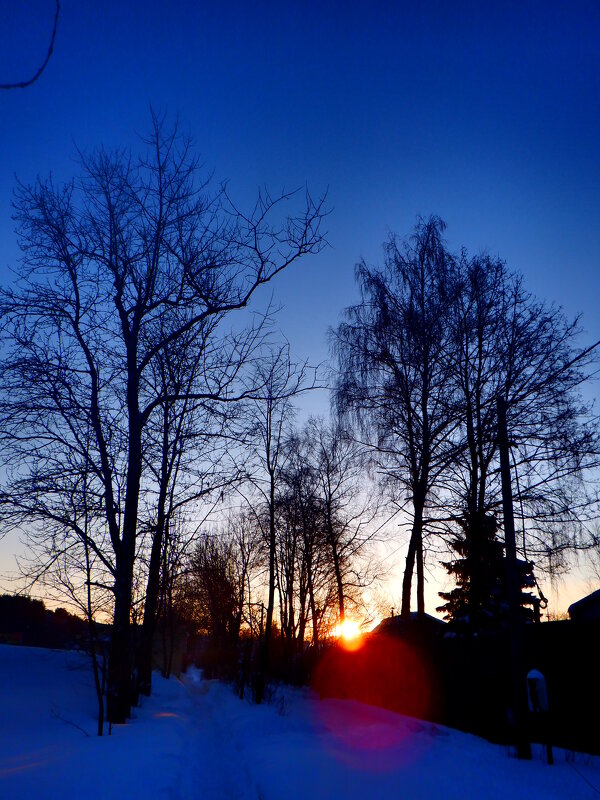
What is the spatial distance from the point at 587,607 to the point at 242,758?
1462 centimetres

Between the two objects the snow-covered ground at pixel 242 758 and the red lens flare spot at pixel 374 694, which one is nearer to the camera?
the snow-covered ground at pixel 242 758

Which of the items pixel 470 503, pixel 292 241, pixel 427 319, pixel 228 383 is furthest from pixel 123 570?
pixel 427 319

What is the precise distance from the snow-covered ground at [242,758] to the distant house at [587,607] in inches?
325

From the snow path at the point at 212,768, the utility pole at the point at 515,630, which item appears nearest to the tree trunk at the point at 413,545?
the snow path at the point at 212,768

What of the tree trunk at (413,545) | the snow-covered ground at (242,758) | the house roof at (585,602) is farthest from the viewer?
the house roof at (585,602)

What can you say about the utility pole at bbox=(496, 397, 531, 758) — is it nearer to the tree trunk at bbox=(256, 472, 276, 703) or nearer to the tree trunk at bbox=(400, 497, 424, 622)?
the tree trunk at bbox=(400, 497, 424, 622)

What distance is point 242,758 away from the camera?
11.7m

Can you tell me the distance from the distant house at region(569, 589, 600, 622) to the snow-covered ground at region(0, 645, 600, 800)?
827cm

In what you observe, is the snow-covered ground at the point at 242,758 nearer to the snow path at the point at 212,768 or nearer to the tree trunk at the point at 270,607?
the snow path at the point at 212,768

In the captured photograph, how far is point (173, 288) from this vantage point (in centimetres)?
1326

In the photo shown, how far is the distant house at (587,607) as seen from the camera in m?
21.0

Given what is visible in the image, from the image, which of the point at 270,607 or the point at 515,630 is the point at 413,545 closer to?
the point at 515,630

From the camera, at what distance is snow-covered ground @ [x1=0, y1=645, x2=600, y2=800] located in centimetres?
802

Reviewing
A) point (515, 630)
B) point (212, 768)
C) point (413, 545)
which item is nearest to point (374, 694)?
point (413, 545)
